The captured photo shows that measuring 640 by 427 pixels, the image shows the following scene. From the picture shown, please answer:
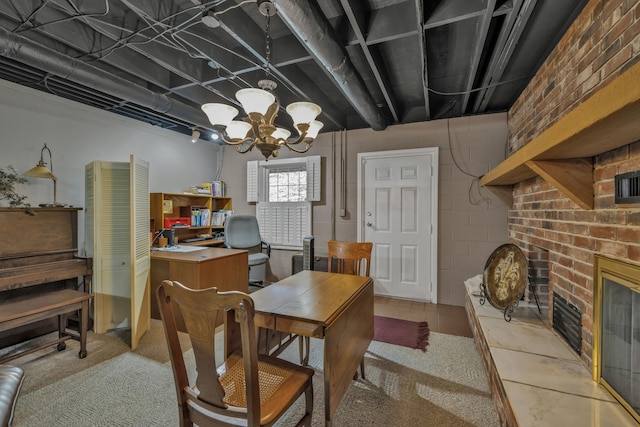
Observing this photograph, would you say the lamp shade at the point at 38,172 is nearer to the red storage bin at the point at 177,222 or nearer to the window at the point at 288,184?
Answer: the red storage bin at the point at 177,222

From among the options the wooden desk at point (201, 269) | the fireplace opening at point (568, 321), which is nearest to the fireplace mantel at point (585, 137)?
the fireplace opening at point (568, 321)

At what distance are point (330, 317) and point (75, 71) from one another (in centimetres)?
271

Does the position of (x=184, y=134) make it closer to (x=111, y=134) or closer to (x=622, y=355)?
(x=111, y=134)

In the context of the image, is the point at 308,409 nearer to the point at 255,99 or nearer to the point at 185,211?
the point at 255,99

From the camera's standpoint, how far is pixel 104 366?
2146 mm

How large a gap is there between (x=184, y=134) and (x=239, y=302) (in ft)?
14.0

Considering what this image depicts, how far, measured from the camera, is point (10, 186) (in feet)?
8.39

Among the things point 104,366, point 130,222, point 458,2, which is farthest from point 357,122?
point 104,366

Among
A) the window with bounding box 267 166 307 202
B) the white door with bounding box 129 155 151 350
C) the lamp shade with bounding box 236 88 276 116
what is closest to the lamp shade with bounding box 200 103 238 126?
the lamp shade with bounding box 236 88 276 116

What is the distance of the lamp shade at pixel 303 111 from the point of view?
5.99 ft

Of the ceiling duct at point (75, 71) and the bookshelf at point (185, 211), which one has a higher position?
the ceiling duct at point (75, 71)

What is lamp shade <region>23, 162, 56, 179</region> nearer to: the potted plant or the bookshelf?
the potted plant

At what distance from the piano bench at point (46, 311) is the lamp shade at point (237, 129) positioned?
6.01ft

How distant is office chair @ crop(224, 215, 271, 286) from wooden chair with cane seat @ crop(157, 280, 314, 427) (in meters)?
2.67
